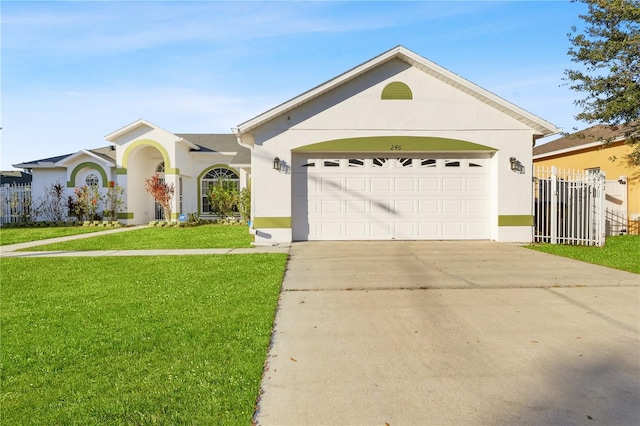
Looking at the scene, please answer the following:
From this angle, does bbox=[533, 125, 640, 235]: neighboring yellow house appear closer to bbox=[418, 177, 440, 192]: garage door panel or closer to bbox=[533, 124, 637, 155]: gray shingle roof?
bbox=[533, 124, 637, 155]: gray shingle roof

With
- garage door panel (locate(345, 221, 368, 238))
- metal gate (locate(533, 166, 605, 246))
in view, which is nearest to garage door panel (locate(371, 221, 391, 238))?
garage door panel (locate(345, 221, 368, 238))

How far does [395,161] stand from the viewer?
12.0 m

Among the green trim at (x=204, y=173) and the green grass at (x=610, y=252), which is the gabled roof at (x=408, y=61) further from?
the green trim at (x=204, y=173)

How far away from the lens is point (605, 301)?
18.6 feet

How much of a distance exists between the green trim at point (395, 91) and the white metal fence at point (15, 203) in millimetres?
21280

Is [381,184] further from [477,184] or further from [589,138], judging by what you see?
[589,138]

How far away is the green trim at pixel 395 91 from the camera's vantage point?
11.8m

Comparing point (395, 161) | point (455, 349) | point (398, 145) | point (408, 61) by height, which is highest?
point (408, 61)

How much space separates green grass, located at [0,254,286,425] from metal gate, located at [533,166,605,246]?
30.6ft

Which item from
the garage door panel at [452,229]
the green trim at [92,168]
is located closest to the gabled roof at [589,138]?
the garage door panel at [452,229]

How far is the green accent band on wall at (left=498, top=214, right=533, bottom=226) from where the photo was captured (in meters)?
11.9

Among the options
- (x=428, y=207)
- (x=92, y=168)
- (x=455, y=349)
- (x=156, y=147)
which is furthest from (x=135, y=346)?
(x=92, y=168)

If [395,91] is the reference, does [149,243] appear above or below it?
below

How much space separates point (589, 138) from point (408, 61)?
11997 mm
